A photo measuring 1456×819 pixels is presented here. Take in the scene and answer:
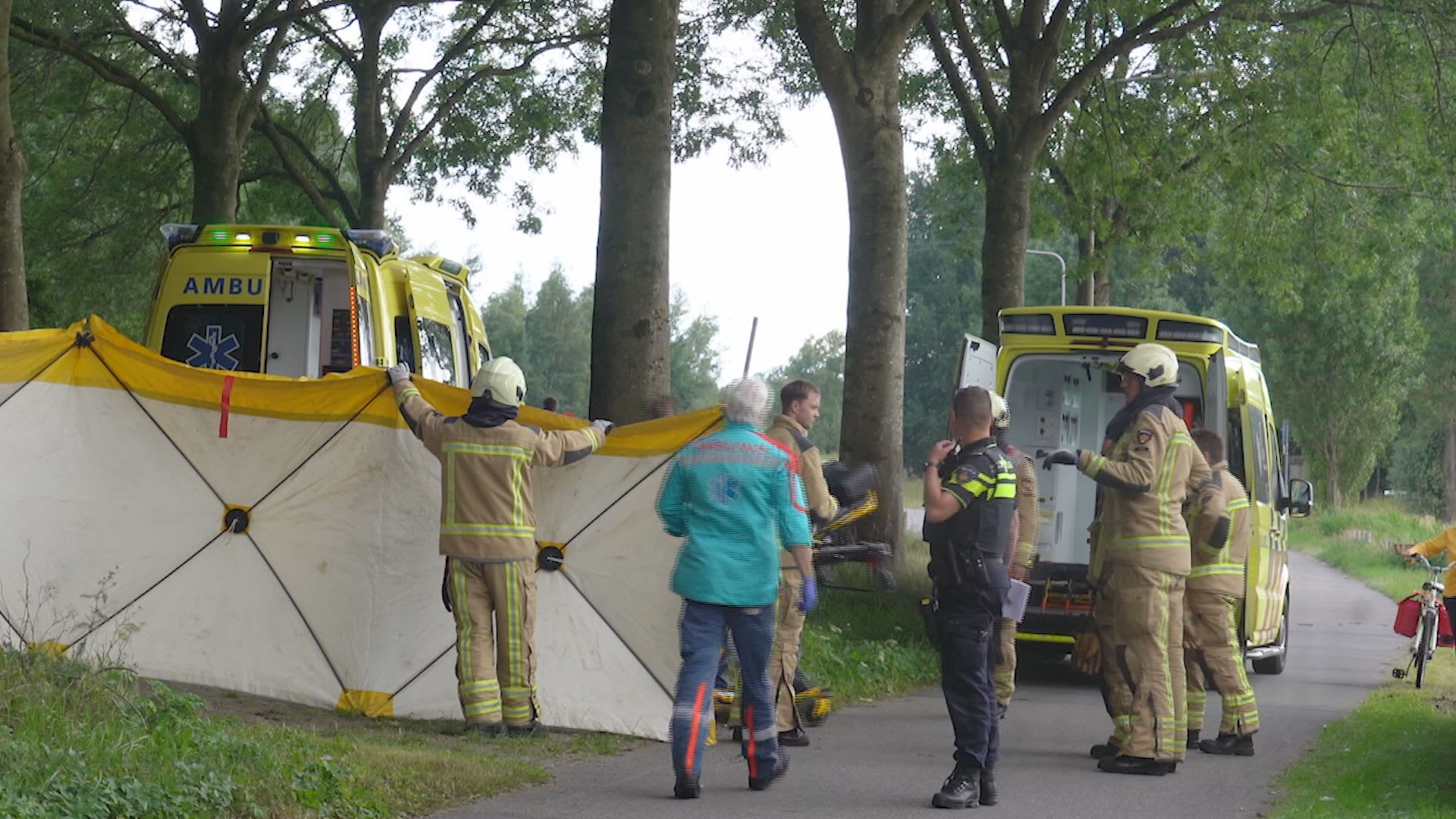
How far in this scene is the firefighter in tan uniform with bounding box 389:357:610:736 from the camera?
835 cm

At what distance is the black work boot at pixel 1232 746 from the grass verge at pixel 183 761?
12.7 feet

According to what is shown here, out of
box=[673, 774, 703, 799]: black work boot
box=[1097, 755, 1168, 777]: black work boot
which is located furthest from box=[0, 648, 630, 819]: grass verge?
box=[1097, 755, 1168, 777]: black work boot

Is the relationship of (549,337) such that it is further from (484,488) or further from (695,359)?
(484,488)

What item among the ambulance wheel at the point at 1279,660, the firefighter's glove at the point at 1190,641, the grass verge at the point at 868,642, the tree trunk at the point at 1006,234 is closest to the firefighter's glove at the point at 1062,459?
the firefighter's glove at the point at 1190,641

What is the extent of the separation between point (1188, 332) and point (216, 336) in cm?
739

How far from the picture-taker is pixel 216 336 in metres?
13.7

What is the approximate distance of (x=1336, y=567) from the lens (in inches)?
1282

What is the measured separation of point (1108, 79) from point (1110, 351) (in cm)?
1242

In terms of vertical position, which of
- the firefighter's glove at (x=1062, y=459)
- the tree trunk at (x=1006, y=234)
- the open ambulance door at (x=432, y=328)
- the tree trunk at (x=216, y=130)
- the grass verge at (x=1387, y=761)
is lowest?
the grass verge at (x=1387, y=761)

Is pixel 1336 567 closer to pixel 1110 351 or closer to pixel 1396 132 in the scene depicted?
pixel 1396 132

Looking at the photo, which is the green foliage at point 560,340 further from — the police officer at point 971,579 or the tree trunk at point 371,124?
the police officer at point 971,579

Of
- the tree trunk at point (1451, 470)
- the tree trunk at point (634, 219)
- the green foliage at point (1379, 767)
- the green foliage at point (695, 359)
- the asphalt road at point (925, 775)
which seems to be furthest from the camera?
the green foliage at point (695, 359)

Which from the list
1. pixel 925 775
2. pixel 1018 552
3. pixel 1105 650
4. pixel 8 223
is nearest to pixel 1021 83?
pixel 1018 552

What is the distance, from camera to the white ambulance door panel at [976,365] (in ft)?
39.5
